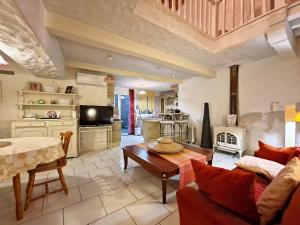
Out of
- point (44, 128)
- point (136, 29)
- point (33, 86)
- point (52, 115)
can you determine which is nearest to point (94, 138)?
point (52, 115)

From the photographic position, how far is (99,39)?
2340mm

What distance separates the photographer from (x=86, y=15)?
203 centimetres

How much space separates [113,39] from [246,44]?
8.08 ft

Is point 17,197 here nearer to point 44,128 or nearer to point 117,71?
point 44,128

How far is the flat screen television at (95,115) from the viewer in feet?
13.9

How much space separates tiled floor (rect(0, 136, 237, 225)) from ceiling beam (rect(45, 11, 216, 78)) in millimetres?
2225

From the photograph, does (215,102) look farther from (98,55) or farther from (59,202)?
(59,202)

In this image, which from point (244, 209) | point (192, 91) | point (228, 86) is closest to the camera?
point (244, 209)

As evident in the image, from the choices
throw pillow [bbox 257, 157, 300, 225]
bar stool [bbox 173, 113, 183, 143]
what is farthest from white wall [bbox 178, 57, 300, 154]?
throw pillow [bbox 257, 157, 300, 225]

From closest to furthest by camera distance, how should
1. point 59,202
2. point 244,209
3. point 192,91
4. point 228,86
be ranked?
1. point 244,209
2. point 59,202
3. point 228,86
4. point 192,91

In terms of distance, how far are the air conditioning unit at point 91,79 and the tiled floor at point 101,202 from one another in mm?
2459

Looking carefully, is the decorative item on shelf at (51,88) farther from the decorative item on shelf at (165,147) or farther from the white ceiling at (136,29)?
the decorative item on shelf at (165,147)

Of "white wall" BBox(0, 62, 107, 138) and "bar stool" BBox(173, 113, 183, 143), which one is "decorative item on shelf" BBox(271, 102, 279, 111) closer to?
"bar stool" BBox(173, 113, 183, 143)

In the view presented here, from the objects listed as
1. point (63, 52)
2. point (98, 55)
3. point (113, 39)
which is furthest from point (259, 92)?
point (63, 52)
